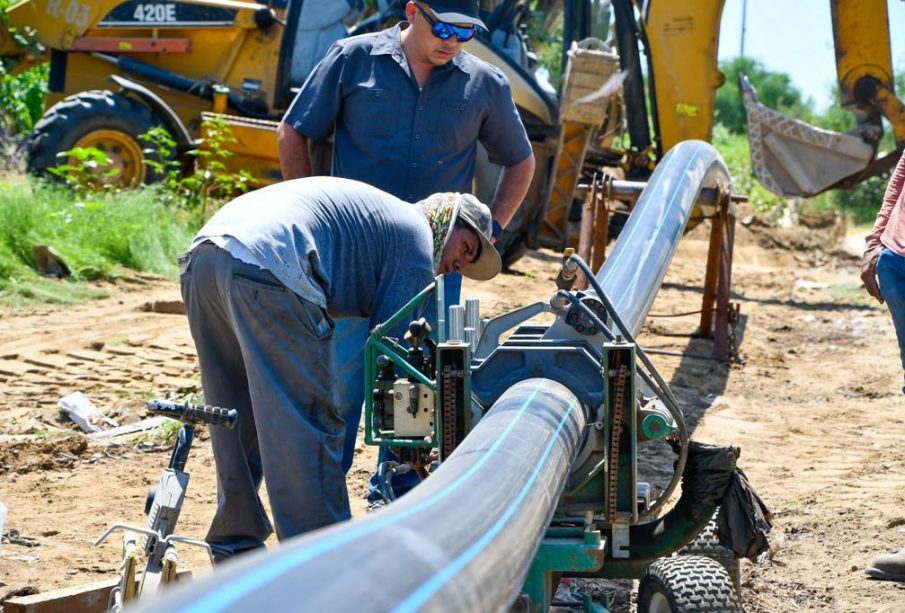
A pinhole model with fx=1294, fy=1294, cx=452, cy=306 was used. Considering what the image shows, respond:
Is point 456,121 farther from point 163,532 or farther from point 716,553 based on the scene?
point 163,532

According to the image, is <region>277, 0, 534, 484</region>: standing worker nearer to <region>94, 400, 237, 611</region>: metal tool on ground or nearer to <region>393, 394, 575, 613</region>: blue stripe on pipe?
<region>94, 400, 237, 611</region>: metal tool on ground

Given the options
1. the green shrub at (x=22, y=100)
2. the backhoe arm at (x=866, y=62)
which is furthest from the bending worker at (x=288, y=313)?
the green shrub at (x=22, y=100)

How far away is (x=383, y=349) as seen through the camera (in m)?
3.81

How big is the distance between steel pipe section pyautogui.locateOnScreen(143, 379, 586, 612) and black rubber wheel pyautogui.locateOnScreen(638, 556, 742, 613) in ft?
2.54

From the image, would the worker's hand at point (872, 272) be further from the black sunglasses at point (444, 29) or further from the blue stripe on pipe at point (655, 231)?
the black sunglasses at point (444, 29)

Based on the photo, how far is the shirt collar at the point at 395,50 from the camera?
526 centimetres

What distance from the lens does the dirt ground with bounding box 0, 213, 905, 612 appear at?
4.85m

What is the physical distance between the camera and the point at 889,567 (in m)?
4.77

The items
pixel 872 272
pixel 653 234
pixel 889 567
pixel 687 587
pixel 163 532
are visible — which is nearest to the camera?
pixel 163 532

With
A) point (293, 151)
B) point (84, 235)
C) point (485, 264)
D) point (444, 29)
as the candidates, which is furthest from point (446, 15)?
point (84, 235)

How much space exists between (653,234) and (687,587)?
8.89 ft

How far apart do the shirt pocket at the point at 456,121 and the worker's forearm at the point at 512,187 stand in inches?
14.6

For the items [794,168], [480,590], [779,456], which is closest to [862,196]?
[794,168]

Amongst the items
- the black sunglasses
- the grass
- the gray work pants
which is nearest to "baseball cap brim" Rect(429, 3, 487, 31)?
the black sunglasses
